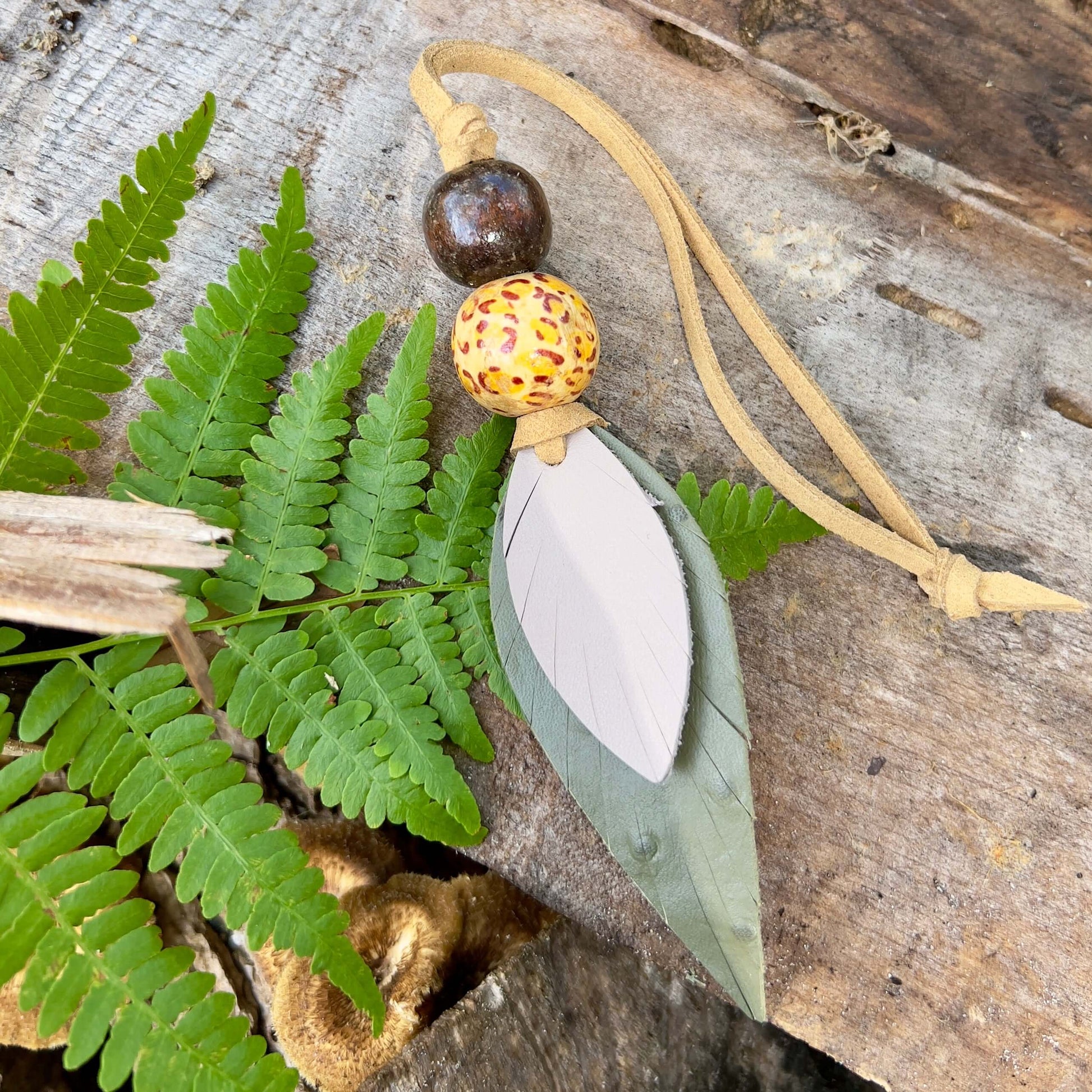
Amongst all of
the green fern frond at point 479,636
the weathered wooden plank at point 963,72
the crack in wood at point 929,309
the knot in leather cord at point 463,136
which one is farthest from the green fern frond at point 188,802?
the weathered wooden plank at point 963,72

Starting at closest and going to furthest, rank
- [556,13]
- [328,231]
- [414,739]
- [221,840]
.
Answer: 1. [221,840]
2. [414,739]
3. [328,231]
4. [556,13]

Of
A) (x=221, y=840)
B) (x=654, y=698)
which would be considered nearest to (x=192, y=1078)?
(x=221, y=840)

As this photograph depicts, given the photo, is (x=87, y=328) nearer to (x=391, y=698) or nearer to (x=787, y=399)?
(x=391, y=698)

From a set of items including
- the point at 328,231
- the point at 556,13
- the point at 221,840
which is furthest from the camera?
the point at 556,13

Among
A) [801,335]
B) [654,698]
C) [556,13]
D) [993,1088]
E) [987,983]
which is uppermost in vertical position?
[556,13]

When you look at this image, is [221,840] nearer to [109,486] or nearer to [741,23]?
[109,486]

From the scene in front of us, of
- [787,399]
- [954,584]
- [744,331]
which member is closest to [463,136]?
[744,331]

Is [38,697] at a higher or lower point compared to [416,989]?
higher

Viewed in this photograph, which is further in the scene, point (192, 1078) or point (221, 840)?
→ point (221, 840)
